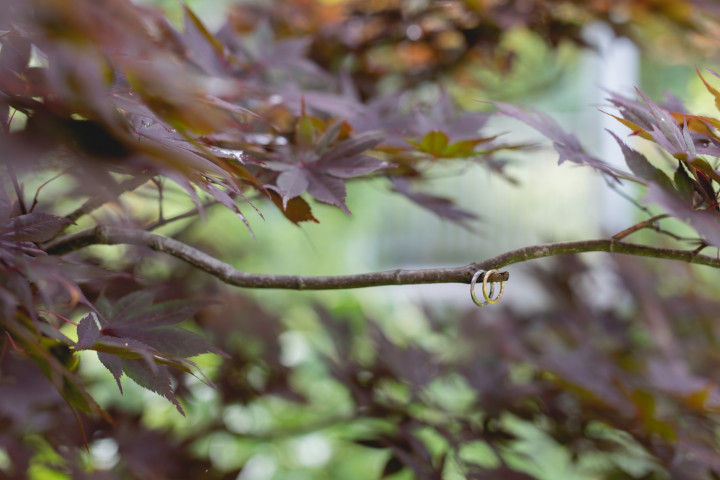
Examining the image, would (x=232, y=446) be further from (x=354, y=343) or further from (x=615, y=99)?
(x=615, y=99)

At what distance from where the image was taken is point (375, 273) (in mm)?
436

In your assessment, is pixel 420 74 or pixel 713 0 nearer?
pixel 713 0

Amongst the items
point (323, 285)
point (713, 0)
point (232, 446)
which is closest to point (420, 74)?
point (713, 0)

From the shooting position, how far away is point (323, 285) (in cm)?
43

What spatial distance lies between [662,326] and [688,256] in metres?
0.76

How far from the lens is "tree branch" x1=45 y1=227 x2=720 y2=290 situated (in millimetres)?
411

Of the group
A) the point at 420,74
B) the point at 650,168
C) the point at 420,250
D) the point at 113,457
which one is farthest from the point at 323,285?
the point at 420,250

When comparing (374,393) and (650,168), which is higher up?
(650,168)

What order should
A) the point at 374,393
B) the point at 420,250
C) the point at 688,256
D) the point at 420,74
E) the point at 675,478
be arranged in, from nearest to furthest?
the point at 688,256
the point at 675,478
the point at 374,393
the point at 420,74
the point at 420,250

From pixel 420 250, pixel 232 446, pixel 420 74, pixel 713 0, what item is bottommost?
pixel 420 250

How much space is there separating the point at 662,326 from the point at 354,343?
0.57 m

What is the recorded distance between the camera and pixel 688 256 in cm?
42

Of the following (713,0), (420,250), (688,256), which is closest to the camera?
(688,256)

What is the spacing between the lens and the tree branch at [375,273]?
16.2 inches
